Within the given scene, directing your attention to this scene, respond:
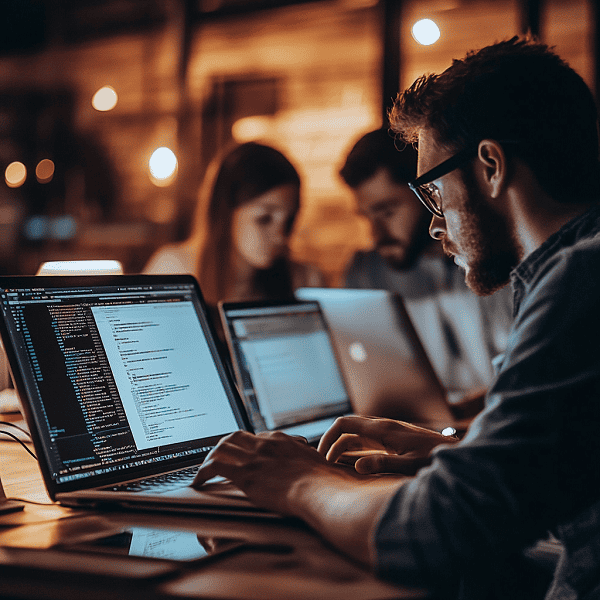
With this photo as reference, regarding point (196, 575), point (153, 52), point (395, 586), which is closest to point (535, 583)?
point (395, 586)

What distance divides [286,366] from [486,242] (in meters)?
0.68

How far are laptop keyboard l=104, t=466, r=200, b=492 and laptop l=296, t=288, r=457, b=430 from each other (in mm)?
834

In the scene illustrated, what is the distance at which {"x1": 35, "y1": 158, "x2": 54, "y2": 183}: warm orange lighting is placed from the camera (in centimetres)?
540

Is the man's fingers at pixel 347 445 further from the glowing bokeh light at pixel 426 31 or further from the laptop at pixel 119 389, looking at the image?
the glowing bokeh light at pixel 426 31

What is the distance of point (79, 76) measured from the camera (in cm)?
528

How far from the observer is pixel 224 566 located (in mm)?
704

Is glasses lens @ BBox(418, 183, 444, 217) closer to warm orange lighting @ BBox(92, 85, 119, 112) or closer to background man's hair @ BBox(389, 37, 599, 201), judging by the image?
background man's hair @ BBox(389, 37, 599, 201)

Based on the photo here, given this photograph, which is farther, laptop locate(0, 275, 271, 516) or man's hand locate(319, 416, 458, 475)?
man's hand locate(319, 416, 458, 475)

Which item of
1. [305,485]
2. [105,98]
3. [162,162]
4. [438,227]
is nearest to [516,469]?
[305,485]

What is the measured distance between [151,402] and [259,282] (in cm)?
206

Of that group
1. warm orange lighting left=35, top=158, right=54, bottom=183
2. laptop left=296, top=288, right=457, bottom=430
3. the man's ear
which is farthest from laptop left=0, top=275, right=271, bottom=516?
warm orange lighting left=35, top=158, right=54, bottom=183

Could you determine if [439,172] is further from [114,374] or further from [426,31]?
[426,31]

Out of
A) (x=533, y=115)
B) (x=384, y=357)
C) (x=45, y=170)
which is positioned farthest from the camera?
(x=45, y=170)

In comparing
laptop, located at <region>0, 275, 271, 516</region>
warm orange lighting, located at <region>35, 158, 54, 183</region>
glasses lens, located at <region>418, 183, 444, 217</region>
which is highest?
warm orange lighting, located at <region>35, 158, 54, 183</region>
